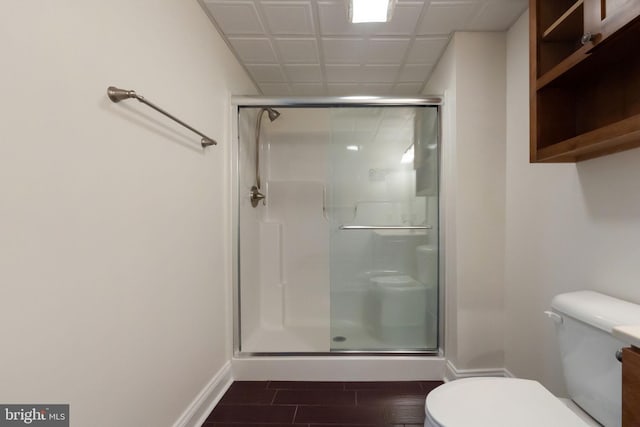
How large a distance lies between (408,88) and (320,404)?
92.1 inches

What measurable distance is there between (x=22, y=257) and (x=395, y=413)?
1.69m

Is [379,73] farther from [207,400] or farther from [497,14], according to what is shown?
[207,400]

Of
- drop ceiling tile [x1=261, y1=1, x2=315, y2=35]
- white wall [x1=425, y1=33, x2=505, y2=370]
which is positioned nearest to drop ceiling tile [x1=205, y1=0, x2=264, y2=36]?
drop ceiling tile [x1=261, y1=1, x2=315, y2=35]

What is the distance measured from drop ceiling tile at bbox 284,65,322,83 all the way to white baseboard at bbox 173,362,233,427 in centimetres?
200

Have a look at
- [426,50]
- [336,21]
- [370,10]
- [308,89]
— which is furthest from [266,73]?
[426,50]

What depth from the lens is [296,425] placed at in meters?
1.56

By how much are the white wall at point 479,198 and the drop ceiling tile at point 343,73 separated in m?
0.67

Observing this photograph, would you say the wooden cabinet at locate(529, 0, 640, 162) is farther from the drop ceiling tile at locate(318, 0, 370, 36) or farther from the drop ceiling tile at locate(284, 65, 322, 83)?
the drop ceiling tile at locate(284, 65, 322, 83)

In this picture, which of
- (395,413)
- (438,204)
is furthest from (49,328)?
(438,204)

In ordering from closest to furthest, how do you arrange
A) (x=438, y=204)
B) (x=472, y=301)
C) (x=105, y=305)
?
(x=105, y=305) < (x=472, y=301) < (x=438, y=204)

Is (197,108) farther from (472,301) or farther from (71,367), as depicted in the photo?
(472,301)

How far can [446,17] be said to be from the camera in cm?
168

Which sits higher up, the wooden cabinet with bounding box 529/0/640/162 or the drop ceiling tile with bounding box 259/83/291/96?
the drop ceiling tile with bounding box 259/83/291/96

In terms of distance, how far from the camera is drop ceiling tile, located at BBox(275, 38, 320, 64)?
1.90m
